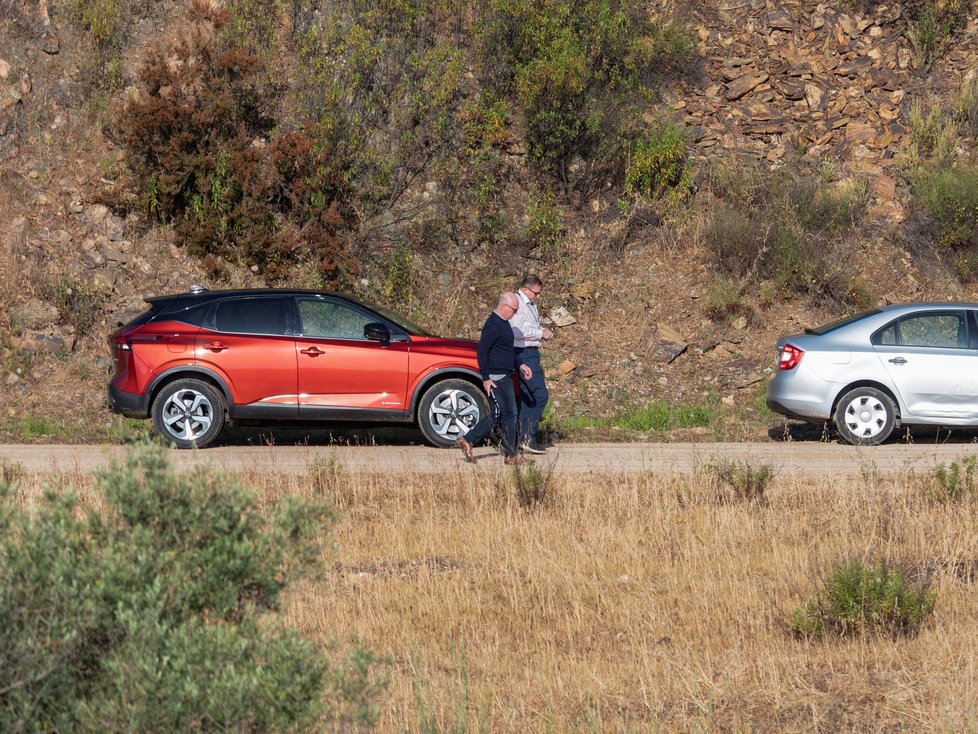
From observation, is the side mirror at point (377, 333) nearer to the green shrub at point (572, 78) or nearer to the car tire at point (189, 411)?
the car tire at point (189, 411)

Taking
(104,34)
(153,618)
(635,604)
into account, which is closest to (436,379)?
(635,604)

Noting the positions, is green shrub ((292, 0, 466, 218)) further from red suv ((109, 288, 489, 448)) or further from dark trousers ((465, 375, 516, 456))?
dark trousers ((465, 375, 516, 456))

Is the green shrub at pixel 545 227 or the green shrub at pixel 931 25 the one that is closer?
the green shrub at pixel 545 227

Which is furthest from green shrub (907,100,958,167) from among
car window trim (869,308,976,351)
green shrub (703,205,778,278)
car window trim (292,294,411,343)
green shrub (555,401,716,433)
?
car window trim (292,294,411,343)

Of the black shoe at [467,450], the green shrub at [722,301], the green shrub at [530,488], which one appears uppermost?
the green shrub at [722,301]

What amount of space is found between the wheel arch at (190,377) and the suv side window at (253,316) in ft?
1.75

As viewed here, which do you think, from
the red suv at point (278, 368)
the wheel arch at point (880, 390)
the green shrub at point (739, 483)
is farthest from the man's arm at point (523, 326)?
the wheel arch at point (880, 390)

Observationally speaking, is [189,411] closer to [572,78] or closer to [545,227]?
[545,227]

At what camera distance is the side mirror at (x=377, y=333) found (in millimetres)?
13266

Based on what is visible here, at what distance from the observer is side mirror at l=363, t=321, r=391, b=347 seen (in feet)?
43.5

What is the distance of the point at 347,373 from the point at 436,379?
1023 millimetres

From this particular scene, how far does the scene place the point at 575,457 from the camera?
42.5 ft

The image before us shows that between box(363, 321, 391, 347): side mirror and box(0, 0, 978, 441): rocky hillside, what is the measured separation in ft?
13.6

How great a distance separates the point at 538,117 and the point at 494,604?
1544cm
